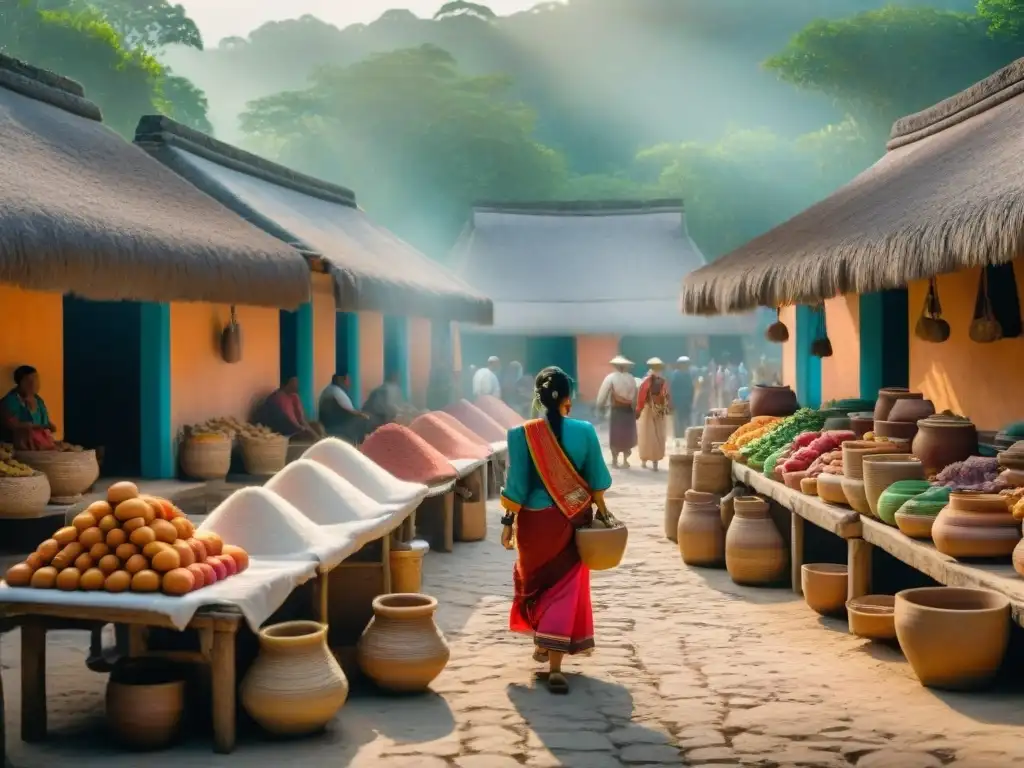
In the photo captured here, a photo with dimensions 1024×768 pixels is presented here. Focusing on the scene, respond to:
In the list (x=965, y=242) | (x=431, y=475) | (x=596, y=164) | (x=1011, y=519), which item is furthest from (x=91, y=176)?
(x=596, y=164)

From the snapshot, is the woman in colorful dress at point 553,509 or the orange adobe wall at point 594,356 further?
the orange adobe wall at point 594,356

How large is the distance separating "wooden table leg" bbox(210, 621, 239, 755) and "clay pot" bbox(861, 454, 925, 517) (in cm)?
380

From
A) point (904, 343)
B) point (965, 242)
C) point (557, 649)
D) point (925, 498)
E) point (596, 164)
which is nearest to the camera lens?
point (557, 649)

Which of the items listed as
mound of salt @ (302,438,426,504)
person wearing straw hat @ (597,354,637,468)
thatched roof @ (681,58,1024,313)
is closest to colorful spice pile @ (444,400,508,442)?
thatched roof @ (681,58,1024,313)

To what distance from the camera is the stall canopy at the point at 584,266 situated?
30547 millimetres

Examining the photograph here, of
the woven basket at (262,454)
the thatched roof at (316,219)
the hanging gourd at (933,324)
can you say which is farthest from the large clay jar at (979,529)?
the thatched roof at (316,219)

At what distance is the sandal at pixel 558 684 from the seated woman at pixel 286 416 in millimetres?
6410

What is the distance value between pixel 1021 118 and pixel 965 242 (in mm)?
2392

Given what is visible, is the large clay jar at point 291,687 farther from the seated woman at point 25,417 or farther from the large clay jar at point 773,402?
the large clay jar at point 773,402

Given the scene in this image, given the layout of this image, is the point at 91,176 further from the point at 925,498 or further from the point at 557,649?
the point at 925,498

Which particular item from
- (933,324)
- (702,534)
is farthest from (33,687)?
(933,324)

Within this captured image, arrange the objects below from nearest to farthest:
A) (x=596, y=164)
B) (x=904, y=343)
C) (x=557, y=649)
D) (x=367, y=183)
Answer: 1. (x=557, y=649)
2. (x=904, y=343)
3. (x=367, y=183)
4. (x=596, y=164)

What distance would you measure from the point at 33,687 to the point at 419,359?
48.1 feet

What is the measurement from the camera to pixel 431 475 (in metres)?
9.34
